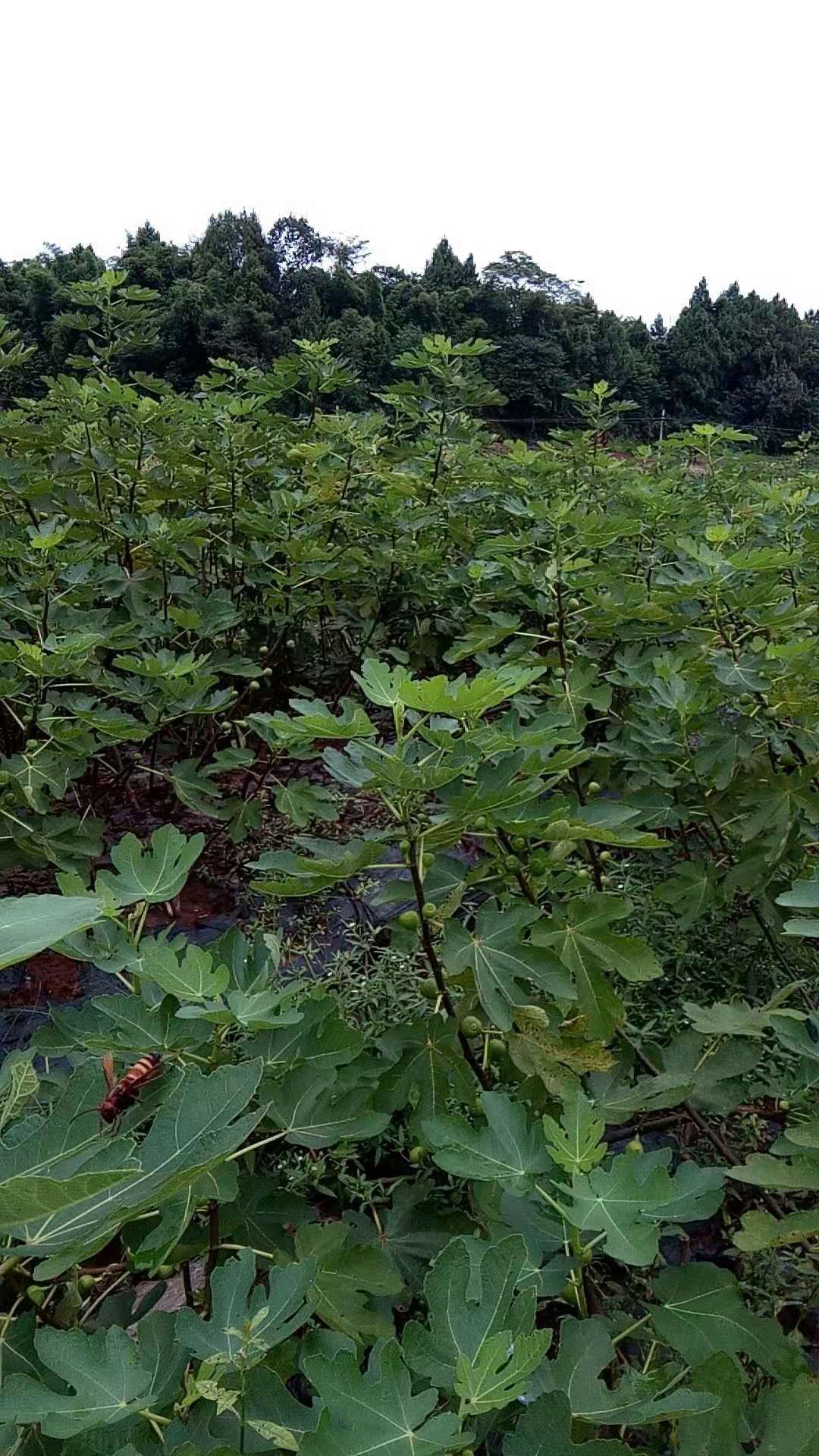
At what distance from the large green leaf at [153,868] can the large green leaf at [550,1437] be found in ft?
2.41

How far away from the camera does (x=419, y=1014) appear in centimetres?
173

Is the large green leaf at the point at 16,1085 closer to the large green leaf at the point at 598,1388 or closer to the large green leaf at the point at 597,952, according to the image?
the large green leaf at the point at 598,1388

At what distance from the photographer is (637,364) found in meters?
20.6

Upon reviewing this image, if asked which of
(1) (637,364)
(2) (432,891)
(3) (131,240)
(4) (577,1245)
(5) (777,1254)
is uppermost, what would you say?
(3) (131,240)

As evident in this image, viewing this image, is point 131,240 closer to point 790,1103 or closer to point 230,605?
point 230,605

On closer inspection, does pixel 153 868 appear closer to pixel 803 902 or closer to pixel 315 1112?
pixel 315 1112

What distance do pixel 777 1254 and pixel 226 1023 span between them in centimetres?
109

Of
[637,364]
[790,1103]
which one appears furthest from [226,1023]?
[637,364]

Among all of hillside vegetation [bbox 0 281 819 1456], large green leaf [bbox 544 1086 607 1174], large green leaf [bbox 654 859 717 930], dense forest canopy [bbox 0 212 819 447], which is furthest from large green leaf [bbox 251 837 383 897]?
dense forest canopy [bbox 0 212 819 447]

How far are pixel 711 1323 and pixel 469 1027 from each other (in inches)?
16.6

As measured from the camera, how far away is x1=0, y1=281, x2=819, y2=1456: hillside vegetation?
75 cm

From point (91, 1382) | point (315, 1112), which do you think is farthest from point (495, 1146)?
point (91, 1382)

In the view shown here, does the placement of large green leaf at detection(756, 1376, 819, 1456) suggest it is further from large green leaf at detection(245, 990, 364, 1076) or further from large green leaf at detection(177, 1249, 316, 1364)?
large green leaf at detection(245, 990, 364, 1076)

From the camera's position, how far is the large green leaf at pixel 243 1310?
2.51 feet
